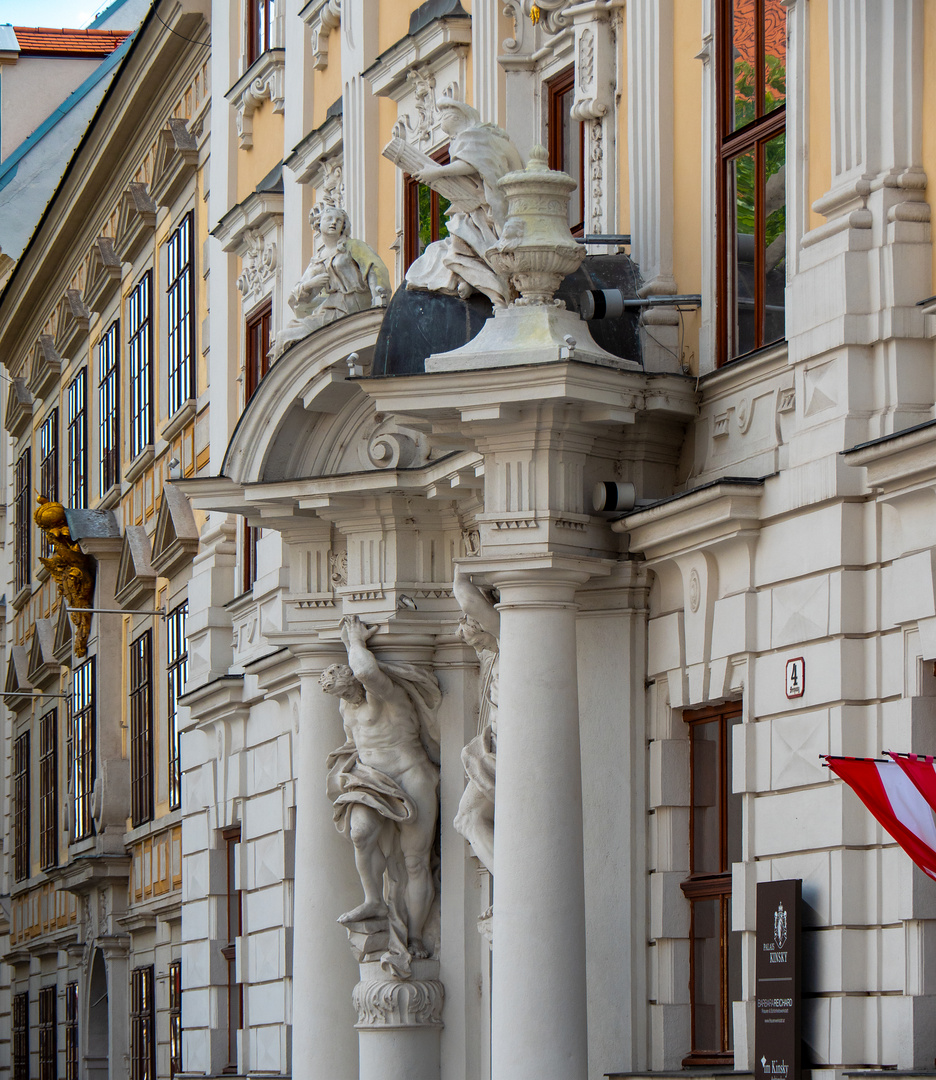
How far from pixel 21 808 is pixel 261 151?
57.3 feet

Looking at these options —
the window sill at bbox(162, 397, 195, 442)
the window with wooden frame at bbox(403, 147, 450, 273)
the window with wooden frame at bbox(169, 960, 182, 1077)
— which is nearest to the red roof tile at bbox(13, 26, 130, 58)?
A: the window sill at bbox(162, 397, 195, 442)

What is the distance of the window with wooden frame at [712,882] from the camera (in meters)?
13.8

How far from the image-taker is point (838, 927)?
40.0 ft

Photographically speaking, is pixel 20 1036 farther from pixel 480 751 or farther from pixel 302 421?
pixel 480 751

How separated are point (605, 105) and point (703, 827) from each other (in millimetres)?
4454

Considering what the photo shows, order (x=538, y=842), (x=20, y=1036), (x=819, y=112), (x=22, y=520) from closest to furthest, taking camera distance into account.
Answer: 1. (x=819, y=112)
2. (x=538, y=842)
3. (x=20, y=1036)
4. (x=22, y=520)

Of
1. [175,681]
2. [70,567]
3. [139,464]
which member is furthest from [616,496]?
[70,567]

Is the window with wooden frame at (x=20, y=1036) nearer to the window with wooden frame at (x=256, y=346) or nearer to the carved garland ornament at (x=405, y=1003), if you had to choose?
the window with wooden frame at (x=256, y=346)

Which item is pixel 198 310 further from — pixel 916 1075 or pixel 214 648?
pixel 916 1075

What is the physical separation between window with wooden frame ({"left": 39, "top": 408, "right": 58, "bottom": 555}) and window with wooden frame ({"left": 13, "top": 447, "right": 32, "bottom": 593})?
46.9 inches

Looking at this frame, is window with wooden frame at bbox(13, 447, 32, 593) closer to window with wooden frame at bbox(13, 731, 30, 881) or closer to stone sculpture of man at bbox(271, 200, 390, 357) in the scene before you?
window with wooden frame at bbox(13, 731, 30, 881)

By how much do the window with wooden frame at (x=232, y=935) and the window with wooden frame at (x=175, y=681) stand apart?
3148 mm

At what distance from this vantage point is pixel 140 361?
2798 centimetres

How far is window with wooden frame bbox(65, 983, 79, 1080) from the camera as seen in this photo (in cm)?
3091
